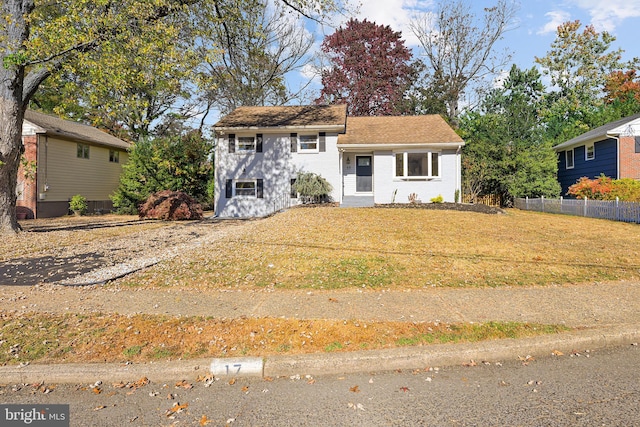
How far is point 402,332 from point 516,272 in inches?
155

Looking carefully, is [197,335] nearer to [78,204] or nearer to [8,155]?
[8,155]

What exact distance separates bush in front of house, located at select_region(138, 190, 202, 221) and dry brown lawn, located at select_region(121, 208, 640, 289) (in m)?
8.37

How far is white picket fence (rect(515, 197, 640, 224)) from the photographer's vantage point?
14.1 m

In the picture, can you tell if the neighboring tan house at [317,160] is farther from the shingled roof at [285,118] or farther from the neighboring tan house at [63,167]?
the neighboring tan house at [63,167]

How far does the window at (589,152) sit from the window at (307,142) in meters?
16.9

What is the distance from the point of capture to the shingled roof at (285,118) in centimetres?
2030

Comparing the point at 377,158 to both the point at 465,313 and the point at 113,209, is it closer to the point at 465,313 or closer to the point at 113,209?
the point at 465,313

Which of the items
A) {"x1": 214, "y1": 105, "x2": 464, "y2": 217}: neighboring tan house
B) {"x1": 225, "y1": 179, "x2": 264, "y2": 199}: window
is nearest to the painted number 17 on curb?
{"x1": 214, "y1": 105, "x2": 464, "y2": 217}: neighboring tan house

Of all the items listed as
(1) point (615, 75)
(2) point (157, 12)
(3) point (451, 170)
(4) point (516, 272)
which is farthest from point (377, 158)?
(1) point (615, 75)

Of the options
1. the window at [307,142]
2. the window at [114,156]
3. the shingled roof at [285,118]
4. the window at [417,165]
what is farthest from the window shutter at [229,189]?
the window at [114,156]

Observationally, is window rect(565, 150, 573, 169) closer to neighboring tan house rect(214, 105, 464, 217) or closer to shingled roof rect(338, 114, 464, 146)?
shingled roof rect(338, 114, 464, 146)

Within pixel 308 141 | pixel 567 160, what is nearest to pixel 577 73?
pixel 567 160

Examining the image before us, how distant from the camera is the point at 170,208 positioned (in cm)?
Result: 1916

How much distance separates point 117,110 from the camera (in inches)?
527
